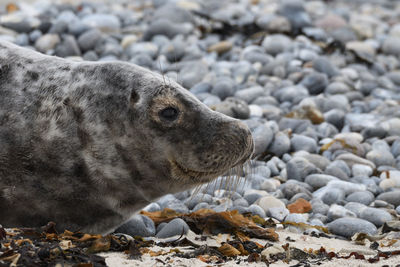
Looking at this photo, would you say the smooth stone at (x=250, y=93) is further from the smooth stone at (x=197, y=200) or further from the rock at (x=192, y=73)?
the smooth stone at (x=197, y=200)

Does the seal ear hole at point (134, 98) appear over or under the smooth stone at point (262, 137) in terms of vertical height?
over

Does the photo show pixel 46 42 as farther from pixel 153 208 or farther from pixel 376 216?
pixel 376 216

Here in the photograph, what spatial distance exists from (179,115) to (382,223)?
2.16 meters

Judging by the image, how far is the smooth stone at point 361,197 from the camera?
6.05 meters

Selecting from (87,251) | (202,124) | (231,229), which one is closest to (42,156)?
(87,251)

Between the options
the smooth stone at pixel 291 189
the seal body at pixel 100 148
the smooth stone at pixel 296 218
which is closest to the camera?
the seal body at pixel 100 148

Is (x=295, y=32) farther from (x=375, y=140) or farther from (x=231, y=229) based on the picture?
(x=231, y=229)

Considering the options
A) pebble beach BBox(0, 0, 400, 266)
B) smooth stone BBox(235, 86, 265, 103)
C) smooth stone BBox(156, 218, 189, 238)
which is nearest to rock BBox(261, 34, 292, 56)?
pebble beach BBox(0, 0, 400, 266)

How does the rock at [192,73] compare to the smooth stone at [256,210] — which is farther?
the rock at [192,73]

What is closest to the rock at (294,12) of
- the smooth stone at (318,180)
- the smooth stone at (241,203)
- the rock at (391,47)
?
the rock at (391,47)

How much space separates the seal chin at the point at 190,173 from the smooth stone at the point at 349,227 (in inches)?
53.4

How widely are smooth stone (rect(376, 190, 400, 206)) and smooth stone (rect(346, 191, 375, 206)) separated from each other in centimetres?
10

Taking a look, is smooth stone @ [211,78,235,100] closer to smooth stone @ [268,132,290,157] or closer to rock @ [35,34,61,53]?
smooth stone @ [268,132,290,157]

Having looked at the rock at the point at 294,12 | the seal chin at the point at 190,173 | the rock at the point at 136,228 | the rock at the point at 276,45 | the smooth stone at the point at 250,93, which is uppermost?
the rock at the point at 294,12
